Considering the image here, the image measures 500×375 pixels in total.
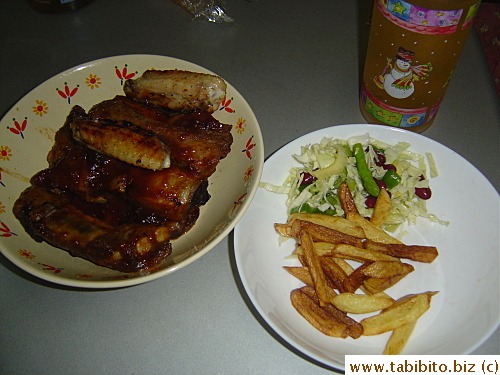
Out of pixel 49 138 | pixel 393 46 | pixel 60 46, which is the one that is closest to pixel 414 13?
pixel 393 46

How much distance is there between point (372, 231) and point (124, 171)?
1.00 metres

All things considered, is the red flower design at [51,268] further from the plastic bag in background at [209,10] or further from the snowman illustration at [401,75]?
the plastic bag in background at [209,10]

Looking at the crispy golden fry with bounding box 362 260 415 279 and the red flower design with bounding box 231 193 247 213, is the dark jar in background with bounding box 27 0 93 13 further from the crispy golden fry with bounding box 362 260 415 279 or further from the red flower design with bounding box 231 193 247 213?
the crispy golden fry with bounding box 362 260 415 279

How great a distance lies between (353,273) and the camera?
1572 mm

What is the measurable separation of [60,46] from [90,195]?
5.54 ft

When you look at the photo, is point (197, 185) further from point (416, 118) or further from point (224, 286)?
point (416, 118)

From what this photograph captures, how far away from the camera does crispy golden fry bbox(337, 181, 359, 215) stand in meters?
1.74

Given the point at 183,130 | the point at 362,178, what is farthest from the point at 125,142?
the point at 362,178

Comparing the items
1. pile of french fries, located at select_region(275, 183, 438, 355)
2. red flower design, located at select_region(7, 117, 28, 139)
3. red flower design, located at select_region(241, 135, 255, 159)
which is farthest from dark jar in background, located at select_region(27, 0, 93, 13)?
pile of french fries, located at select_region(275, 183, 438, 355)

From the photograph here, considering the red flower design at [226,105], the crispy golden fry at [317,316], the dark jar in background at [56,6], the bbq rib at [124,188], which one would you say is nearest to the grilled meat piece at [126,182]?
the bbq rib at [124,188]

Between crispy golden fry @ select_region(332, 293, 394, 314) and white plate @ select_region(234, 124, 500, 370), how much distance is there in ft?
0.35

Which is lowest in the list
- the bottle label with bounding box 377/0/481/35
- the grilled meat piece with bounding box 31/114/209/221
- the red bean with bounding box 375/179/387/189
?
the red bean with bounding box 375/179/387/189

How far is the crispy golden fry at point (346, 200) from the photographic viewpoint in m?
1.74

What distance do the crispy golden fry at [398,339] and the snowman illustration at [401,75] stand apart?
3.33ft
